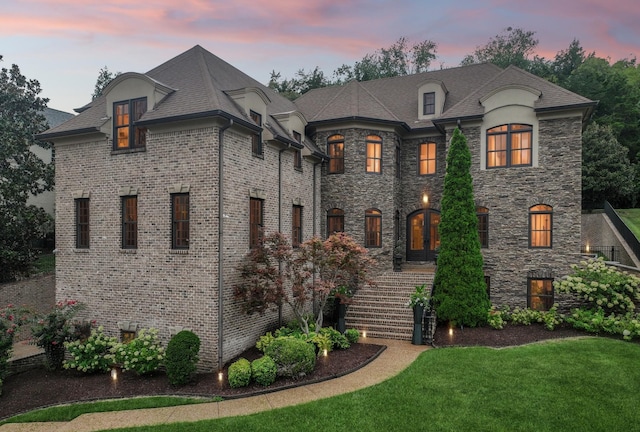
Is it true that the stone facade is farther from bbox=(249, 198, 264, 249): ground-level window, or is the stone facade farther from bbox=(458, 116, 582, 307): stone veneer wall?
bbox=(249, 198, 264, 249): ground-level window

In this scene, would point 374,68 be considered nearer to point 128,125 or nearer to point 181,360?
point 128,125

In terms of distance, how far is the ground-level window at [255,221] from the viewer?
12607 millimetres

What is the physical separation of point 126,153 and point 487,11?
13117 millimetres

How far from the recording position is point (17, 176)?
18109 mm

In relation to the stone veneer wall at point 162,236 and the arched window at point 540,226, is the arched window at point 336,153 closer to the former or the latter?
the stone veneer wall at point 162,236

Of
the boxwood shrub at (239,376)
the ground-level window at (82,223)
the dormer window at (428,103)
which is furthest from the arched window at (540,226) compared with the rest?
the ground-level window at (82,223)

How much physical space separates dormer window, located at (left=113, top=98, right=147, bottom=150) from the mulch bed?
674 cm

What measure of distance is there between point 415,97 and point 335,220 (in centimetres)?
801

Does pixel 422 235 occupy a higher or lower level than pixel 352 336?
higher

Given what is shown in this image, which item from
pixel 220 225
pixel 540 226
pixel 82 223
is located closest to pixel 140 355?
pixel 220 225

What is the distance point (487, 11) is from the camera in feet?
46.0

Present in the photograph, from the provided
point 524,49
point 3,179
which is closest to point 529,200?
point 3,179

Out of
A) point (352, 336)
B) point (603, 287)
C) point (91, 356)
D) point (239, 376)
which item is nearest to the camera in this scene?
point (239, 376)

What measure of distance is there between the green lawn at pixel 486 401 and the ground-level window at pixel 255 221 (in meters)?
5.22
